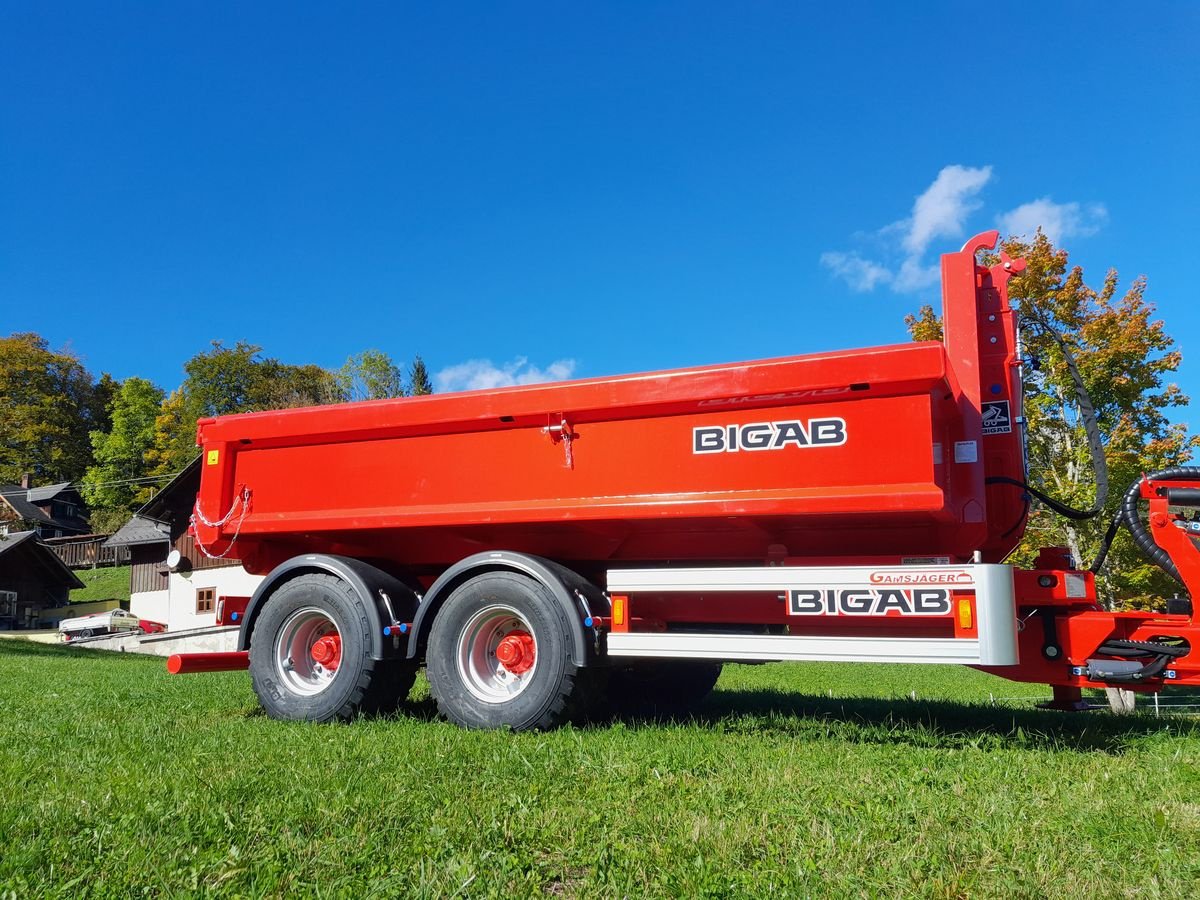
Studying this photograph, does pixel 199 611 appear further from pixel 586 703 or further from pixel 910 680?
pixel 586 703

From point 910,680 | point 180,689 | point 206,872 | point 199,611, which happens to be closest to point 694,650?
point 206,872

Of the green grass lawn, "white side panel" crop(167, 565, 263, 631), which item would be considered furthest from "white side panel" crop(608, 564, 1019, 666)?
the green grass lawn

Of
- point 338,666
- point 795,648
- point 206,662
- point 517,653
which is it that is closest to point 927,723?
point 795,648

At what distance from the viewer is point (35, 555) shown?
45.6m

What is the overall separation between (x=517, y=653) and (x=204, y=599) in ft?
112

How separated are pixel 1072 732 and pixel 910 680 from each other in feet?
41.6

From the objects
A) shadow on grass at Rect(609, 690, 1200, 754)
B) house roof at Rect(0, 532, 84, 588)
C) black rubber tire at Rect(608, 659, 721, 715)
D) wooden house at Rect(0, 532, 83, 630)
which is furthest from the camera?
wooden house at Rect(0, 532, 83, 630)

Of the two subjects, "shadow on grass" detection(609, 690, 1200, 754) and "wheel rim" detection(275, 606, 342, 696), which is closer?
"shadow on grass" detection(609, 690, 1200, 754)

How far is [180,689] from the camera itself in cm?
831

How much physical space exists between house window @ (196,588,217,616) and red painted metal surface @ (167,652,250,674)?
31.8 m

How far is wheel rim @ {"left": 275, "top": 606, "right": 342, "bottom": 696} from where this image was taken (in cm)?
643

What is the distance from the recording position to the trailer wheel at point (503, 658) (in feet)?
17.9

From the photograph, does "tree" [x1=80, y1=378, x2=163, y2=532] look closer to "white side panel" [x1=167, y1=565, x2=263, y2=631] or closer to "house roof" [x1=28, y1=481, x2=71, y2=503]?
"house roof" [x1=28, y1=481, x2=71, y2=503]

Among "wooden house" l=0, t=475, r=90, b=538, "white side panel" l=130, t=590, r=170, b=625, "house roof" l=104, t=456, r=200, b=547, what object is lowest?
"white side panel" l=130, t=590, r=170, b=625
